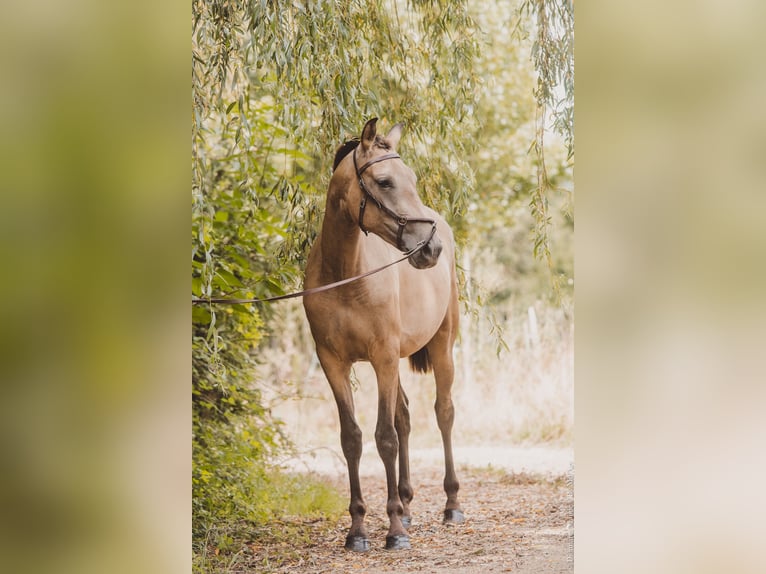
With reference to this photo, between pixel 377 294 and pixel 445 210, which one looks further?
pixel 445 210

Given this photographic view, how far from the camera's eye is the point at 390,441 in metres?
3.41

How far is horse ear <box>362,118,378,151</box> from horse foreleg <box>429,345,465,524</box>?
1074mm

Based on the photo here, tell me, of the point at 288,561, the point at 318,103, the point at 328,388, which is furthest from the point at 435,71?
the point at 288,561

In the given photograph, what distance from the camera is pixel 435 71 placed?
3666mm

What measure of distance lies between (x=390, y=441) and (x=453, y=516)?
51 centimetres

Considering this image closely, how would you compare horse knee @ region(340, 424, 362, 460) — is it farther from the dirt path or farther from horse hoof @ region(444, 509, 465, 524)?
horse hoof @ region(444, 509, 465, 524)

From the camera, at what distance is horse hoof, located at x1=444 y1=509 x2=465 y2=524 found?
139 inches

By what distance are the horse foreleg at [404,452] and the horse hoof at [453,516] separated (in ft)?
0.64

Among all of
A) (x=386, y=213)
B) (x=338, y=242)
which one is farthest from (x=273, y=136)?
(x=386, y=213)

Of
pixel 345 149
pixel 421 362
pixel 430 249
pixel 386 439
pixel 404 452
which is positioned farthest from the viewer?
pixel 421 362

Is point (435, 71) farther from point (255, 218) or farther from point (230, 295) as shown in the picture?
point (230, 295)

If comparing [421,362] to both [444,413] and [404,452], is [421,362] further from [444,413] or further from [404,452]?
[404,452]

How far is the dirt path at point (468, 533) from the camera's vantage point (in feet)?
10.9
